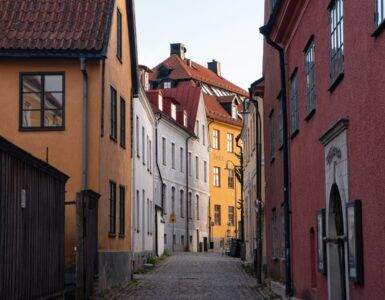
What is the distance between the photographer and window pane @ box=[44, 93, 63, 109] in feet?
73.6

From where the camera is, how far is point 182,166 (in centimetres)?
6044

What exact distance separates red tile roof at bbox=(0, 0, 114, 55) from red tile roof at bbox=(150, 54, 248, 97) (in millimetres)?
56576

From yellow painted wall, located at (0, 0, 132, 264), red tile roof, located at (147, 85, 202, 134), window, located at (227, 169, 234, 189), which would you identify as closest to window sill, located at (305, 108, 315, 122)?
yellow painted wall, located at (0, 0, 132, 264)

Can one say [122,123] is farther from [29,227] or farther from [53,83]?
[29,227]

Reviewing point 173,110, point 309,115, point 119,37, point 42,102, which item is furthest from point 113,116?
point 173,110

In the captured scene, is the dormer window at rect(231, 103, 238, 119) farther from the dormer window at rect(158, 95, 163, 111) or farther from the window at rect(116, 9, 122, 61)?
the window at rect(116, 9, 122, 61)

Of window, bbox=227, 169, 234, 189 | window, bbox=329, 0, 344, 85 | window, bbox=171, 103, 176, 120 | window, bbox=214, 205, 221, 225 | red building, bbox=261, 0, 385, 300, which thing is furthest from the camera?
window, bbox=227, 169, 234, 189

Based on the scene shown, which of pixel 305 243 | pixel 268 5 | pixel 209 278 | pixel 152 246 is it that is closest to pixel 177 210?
pixel 152 246

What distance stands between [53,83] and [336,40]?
449 inches

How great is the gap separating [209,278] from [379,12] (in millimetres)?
20519

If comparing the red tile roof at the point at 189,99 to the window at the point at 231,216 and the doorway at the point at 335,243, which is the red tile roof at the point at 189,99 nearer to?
the window at the point at 231,216

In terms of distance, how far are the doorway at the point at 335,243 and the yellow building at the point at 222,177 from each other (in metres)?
57.4

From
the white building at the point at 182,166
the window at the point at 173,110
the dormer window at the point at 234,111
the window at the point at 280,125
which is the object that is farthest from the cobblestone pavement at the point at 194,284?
the dormer window at the point at 234,111

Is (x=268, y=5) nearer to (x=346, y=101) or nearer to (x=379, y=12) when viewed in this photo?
(x=346, y=101)
